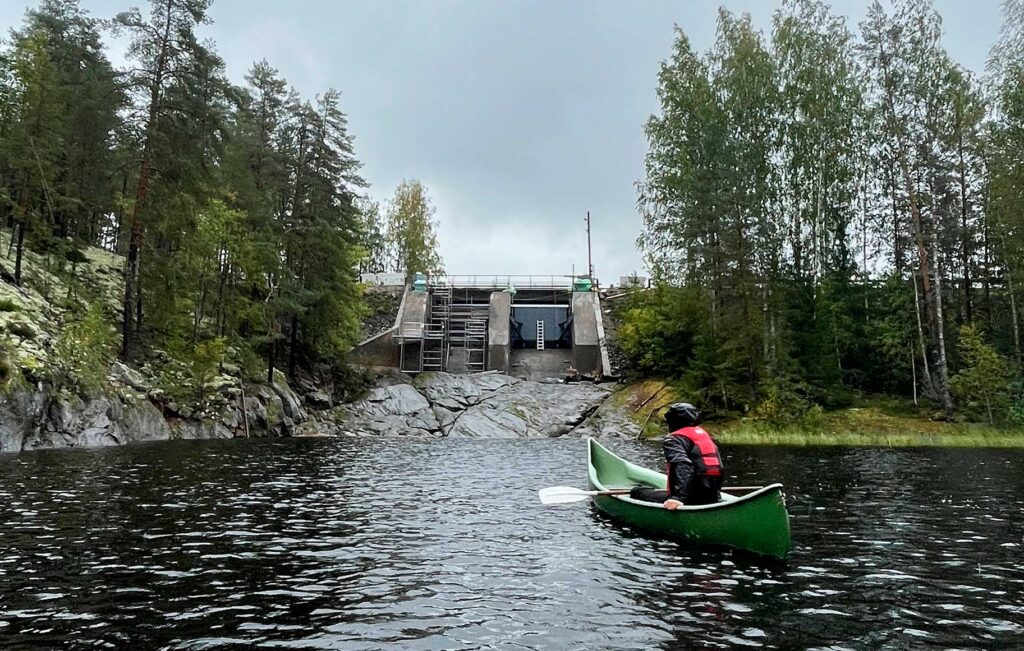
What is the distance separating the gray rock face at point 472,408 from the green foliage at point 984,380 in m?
16.7

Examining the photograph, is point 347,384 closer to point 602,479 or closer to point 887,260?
point 602,479

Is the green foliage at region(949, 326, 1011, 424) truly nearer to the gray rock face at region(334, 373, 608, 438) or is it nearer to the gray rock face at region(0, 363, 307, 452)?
the gray rock face at region(334, 373, 608, 438)

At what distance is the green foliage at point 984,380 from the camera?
1056 inches

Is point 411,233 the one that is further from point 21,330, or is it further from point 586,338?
point 21,330

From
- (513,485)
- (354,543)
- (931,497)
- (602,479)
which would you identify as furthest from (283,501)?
(931,497)

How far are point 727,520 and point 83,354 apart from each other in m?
22.5

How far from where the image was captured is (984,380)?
26812 mm

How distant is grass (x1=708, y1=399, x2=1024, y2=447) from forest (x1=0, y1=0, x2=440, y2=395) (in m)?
21.7

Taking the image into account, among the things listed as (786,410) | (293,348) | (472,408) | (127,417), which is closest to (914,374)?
(786,410)

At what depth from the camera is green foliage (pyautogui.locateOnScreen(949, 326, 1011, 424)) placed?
2681 cm

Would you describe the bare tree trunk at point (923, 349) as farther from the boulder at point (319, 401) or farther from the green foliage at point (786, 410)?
the boulder at point (319, 401)

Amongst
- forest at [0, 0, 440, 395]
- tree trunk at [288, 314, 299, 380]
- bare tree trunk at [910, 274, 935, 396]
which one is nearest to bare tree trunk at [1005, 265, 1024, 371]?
bare tree trunk at [910, 274, 935, 396]

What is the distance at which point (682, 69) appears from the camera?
3469cm

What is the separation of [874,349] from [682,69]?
1729 cm
